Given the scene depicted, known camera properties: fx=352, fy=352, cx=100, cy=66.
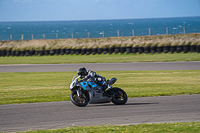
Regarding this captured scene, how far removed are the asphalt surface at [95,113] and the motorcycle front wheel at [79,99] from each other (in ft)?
0.52

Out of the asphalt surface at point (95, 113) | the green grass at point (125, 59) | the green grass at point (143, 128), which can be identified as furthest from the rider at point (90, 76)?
the green grass at point (125, 59)

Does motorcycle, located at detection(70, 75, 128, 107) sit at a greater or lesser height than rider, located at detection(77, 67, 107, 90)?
lesser

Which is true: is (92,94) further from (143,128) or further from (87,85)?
(143,128)

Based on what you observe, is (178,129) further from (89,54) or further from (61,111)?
(89,54)

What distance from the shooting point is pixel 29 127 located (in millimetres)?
8266

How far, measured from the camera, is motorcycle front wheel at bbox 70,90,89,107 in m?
10.9

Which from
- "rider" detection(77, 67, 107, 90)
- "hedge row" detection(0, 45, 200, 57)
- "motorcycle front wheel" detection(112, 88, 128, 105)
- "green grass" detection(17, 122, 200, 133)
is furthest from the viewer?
"hedge row" detection(0, 45, 200, 57)

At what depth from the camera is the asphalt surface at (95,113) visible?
8.59 metres

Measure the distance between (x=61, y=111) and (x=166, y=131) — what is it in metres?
3.82

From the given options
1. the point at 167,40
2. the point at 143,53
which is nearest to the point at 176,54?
the point at 143,53

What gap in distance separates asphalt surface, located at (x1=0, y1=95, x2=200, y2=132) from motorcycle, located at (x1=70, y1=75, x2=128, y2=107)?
0.62 feet

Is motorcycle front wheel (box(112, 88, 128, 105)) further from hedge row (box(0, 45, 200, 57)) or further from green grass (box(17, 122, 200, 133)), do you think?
hedge row (box(0, 45, 200, 57))

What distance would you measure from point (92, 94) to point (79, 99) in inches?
17.1

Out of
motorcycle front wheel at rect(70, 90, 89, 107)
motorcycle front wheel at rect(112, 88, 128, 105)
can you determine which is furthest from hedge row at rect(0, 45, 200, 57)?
motorcycle front wheel at rect(70, 90, 89, 107)
